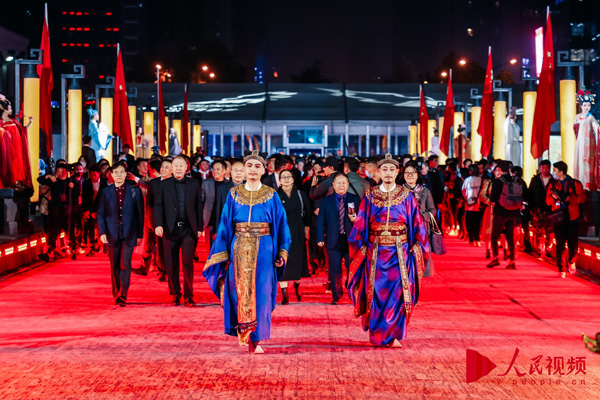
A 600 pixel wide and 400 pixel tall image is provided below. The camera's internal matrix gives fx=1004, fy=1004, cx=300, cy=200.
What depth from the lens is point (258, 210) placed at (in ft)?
28.0

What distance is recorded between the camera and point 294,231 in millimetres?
11914

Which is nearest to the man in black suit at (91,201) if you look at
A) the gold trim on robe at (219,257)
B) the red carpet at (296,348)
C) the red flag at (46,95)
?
the red flag at (46,95)

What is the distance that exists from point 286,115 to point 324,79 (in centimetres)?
4361

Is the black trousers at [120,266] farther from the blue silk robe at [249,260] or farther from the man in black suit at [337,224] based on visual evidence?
the blue silk robe at [249,260]

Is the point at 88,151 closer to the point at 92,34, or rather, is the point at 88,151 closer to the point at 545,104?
the point at 545,104

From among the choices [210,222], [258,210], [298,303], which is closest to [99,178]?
[210,222]

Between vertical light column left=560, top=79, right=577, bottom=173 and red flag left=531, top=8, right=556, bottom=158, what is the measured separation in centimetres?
34

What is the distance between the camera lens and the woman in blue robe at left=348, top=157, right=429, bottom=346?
880 centimetres

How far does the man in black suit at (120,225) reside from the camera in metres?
11.6

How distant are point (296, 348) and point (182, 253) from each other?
319cm

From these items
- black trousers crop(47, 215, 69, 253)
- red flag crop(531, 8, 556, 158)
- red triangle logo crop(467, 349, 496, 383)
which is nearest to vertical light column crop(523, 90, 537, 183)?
red flag crop(531, 8, 556, 158)

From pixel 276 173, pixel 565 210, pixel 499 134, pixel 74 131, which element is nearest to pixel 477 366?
pixel 276 173

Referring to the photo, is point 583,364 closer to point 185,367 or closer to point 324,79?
point 185,367

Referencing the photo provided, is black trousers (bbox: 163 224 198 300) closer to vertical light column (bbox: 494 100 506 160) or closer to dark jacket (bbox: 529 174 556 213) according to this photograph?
dark jacket (bbox: 529 174 556 213)
